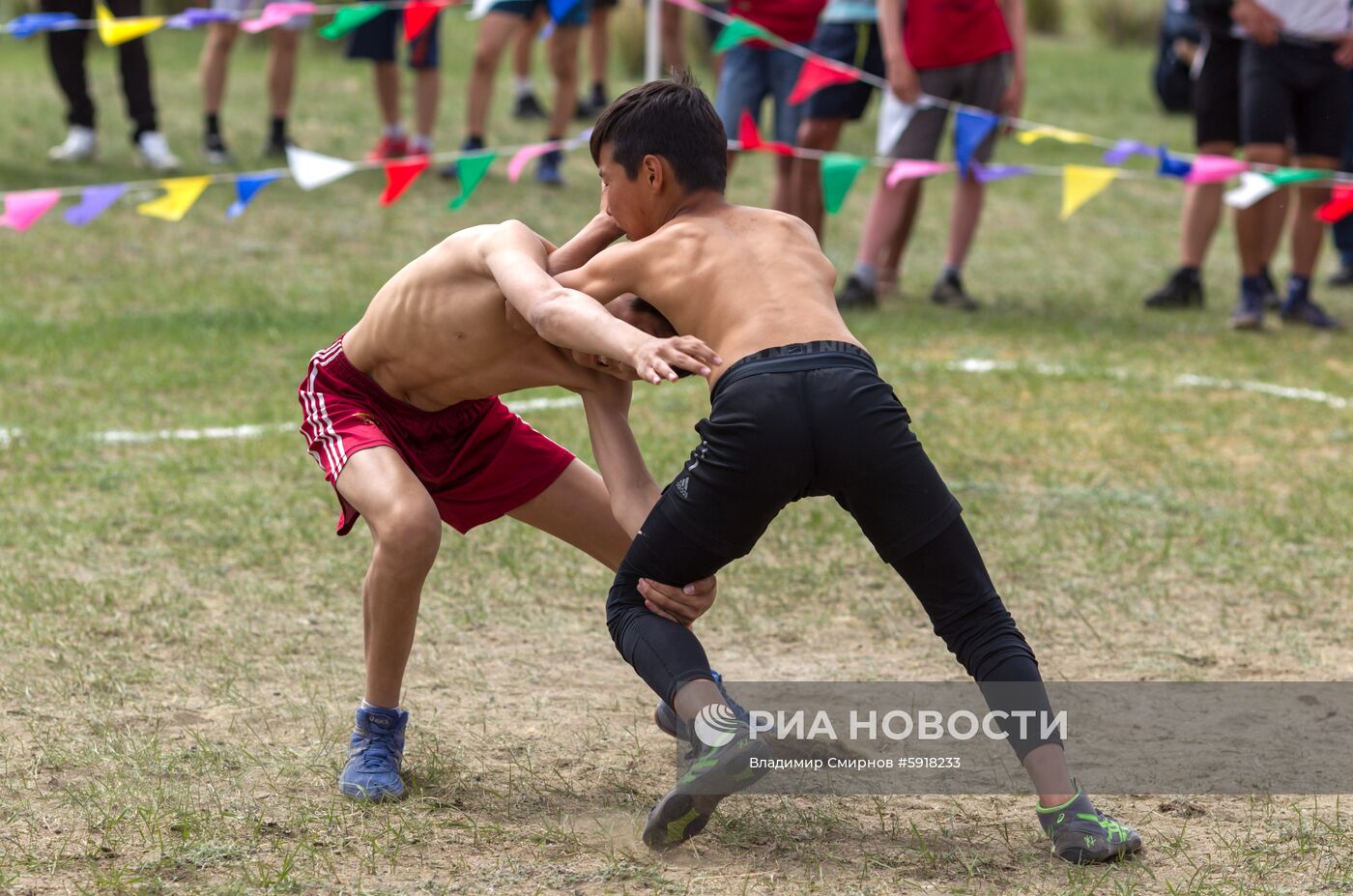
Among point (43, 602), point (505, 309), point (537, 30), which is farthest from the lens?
point (537, 30)

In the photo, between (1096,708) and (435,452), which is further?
(1096,708)

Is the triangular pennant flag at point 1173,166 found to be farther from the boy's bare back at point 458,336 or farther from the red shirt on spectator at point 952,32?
the boy's bare back at point 458,336

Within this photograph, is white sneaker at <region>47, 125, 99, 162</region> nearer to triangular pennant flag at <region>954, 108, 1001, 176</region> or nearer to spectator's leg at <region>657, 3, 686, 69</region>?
spectator's leg at <region>657, 3, 686, 69</region>

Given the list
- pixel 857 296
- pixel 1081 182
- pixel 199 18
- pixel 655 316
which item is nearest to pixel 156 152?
pixel 199 18

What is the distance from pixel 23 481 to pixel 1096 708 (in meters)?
3.57

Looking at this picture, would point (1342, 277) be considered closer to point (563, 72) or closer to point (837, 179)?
point (837, 179)

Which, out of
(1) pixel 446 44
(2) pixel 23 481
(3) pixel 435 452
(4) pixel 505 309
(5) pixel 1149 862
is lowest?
(1) pixel 446 44

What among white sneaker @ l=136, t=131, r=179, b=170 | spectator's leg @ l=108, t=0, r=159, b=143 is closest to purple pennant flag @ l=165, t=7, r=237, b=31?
spectator's leg @ l=108, t=0, r=159, b=143

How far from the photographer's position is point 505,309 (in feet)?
11.5

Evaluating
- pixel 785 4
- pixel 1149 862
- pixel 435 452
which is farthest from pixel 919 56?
pixel 1149 862

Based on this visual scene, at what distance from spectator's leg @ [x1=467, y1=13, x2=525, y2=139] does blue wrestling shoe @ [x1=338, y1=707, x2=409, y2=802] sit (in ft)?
23.3

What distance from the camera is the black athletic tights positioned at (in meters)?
3.21

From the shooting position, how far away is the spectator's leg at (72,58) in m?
9.91

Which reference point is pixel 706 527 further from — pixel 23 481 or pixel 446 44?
pixel 446 44
